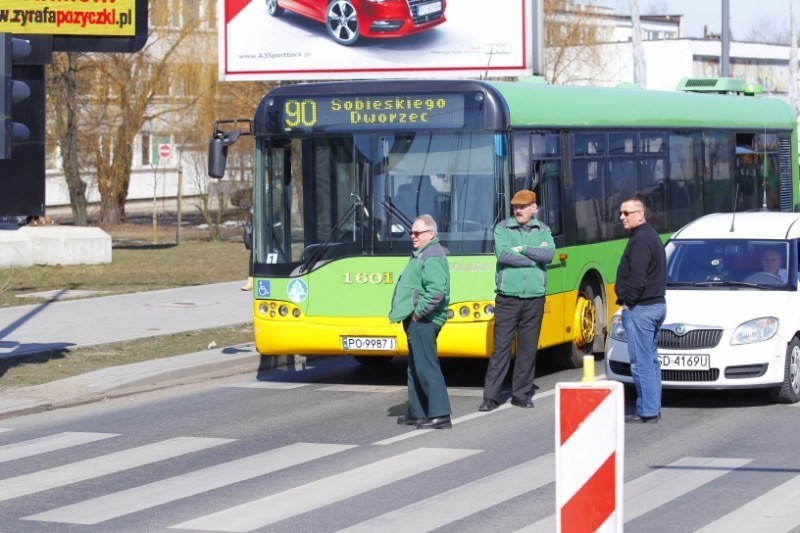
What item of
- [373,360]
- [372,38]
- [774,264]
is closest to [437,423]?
[774,264]

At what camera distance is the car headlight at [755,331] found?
1288 centimetres

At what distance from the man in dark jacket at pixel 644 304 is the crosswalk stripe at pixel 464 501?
6.41 feet

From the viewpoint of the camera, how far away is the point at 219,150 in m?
15.3

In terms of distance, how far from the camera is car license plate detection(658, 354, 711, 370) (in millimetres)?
12836

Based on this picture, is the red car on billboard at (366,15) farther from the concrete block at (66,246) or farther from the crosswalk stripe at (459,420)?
the crosswalk stripe at (459,420)

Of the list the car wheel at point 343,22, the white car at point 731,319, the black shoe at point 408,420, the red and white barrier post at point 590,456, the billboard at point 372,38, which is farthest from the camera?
the car wheel at point 343,22

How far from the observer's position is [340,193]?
14.9 metres

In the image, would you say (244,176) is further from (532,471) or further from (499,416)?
(532,471)

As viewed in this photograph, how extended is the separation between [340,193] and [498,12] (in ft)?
48.5

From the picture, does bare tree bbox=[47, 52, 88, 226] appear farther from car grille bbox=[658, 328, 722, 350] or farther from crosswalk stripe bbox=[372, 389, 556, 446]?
car grille bbox=[658, 328, 722, 350]

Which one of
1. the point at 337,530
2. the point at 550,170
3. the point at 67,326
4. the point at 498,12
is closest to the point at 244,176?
the point at 498,12

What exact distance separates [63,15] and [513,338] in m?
6.47

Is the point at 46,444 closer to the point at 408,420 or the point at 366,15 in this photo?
the point at 408,420

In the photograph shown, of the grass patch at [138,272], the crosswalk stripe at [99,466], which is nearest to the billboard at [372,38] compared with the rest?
the grass patch at [138,272]
